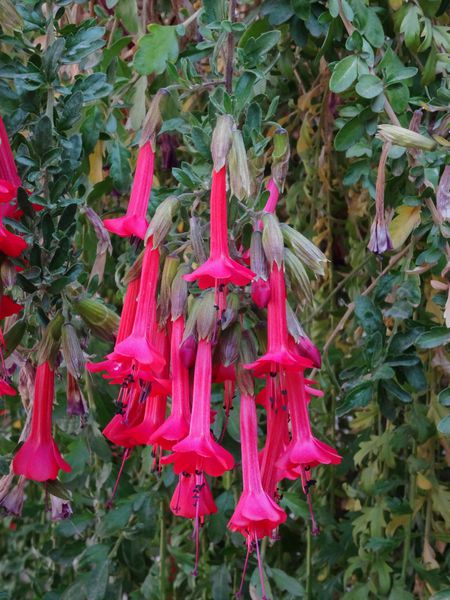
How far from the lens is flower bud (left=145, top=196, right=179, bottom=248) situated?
0.88 m

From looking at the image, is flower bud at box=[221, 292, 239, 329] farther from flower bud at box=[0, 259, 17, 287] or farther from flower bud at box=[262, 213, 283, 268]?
flower bud at box=[0, 259, 17, 287]

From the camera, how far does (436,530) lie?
4.60ft

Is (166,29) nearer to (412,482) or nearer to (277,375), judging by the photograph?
(277,375)

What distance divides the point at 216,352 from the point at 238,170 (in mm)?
172

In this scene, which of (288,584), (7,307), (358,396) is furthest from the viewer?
(288,584)

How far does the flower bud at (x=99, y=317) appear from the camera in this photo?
3.31 ft

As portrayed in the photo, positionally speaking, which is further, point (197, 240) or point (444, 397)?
point (444, 397)

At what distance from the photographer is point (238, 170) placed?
841 millimetres

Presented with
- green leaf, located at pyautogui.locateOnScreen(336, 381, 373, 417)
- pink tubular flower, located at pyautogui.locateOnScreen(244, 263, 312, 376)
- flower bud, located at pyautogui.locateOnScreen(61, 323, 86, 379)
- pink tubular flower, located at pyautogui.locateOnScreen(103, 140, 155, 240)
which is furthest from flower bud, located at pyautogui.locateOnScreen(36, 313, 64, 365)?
green leaf, located at pyautogui.locateOnScreen(336, 381, 373, 417)

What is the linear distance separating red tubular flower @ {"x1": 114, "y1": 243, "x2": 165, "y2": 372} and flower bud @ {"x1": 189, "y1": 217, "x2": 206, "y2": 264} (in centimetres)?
5

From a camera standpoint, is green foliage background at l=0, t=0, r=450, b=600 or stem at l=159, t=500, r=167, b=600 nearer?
green foliage background at l=0, t=0, r=450, b=600

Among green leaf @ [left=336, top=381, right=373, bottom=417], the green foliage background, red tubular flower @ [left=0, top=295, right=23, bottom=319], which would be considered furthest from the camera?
green leaf @ [left=336, top=381, right=373, bottom=417]

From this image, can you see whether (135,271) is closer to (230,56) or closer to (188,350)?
(188,350)

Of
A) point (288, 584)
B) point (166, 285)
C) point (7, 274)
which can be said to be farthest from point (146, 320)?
point (288, 584)
